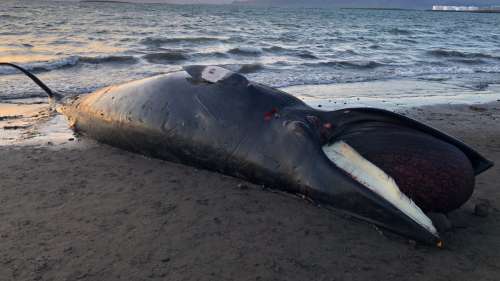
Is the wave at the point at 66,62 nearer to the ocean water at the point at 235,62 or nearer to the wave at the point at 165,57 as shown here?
the ocean water at the point at 235,62

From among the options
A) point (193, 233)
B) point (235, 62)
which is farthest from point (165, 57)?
point (193, 233)

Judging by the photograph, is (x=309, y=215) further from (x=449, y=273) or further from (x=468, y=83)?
(x=468, y=83)

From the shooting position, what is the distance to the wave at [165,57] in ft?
49.1

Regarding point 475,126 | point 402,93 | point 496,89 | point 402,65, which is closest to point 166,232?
point 475,126

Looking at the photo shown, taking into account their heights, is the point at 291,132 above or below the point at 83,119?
above

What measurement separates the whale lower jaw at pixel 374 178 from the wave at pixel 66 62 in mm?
9564

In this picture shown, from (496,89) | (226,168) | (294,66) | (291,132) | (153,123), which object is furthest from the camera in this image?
(294,66)

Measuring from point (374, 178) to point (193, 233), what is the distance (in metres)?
1.27

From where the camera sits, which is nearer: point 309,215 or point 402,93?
point 309,215

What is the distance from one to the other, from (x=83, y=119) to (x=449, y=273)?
4.10 meters

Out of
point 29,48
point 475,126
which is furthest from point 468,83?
point 29,48

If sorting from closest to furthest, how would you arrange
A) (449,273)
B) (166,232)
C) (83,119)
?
1. (449,273)
2. (166,232)
3. (83,119)

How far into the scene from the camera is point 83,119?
5680 mm

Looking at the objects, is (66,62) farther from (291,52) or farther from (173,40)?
(173,40)
